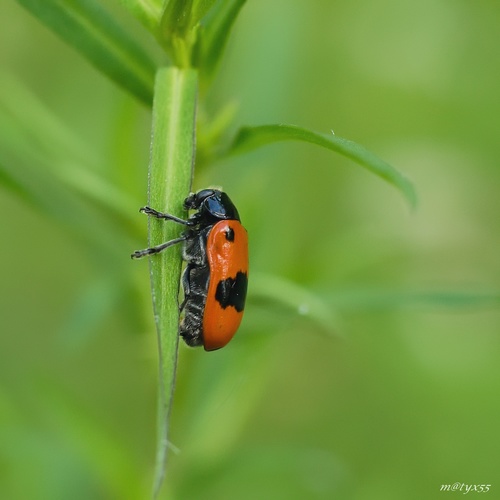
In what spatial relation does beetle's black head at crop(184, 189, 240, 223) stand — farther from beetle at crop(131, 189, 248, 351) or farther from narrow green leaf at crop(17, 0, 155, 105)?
narrow green leaf at crop(17, 0, 155, 105)

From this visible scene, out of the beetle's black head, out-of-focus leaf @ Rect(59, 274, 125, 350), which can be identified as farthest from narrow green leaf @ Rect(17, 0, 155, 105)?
out-of-focus leaf @ Rect(59, 274, 125, 350)

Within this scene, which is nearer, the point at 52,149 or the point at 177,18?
the point at 177,18

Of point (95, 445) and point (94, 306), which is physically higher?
point (94, 306)

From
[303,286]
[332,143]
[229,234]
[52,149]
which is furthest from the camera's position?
[303,286]

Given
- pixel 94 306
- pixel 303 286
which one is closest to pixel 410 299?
pixel 303 286

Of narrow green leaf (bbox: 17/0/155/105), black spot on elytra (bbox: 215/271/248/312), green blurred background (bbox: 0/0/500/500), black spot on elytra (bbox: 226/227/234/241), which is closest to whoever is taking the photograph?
narrow green leaf (bbox: 17/0/155/105)

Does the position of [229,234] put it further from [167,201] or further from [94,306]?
[167,201]

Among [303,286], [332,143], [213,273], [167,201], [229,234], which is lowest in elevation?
[167,201]

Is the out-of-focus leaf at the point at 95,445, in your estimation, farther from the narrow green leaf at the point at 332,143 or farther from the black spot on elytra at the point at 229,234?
the narrow green leaf at the point at 332,143
